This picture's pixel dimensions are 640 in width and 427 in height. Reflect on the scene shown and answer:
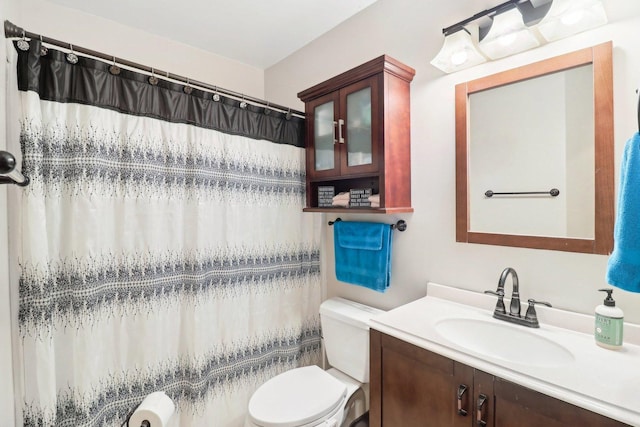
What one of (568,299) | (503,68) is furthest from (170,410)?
(503,68)

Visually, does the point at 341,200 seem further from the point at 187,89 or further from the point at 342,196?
the point at 187,89

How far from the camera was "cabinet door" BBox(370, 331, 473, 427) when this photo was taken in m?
0.94

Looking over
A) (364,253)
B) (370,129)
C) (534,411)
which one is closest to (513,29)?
(370,129)

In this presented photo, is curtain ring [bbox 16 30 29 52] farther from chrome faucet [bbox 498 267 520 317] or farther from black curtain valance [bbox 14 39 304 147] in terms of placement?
chrome faucet [bbox 498 267 520 317]

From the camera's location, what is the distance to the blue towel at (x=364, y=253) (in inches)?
64.1

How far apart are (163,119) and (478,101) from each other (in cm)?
153

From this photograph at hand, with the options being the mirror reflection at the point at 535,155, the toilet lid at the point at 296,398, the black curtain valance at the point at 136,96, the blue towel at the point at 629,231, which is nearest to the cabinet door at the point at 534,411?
the blue towel at the point at 629,231

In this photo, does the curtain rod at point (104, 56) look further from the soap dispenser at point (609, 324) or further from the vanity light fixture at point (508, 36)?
the soap dispenser at point (609, 324)

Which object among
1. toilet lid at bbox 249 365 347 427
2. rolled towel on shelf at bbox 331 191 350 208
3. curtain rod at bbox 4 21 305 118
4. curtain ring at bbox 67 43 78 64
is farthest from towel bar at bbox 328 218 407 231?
curtain ring at bbox 67 43 78 64

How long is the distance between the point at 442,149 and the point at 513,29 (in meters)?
0.54

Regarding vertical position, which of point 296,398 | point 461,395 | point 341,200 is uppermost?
point 341,200

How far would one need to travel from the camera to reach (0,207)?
1.00m

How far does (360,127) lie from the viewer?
1558mm

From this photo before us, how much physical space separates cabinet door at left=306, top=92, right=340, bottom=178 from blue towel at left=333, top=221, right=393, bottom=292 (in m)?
0.37
